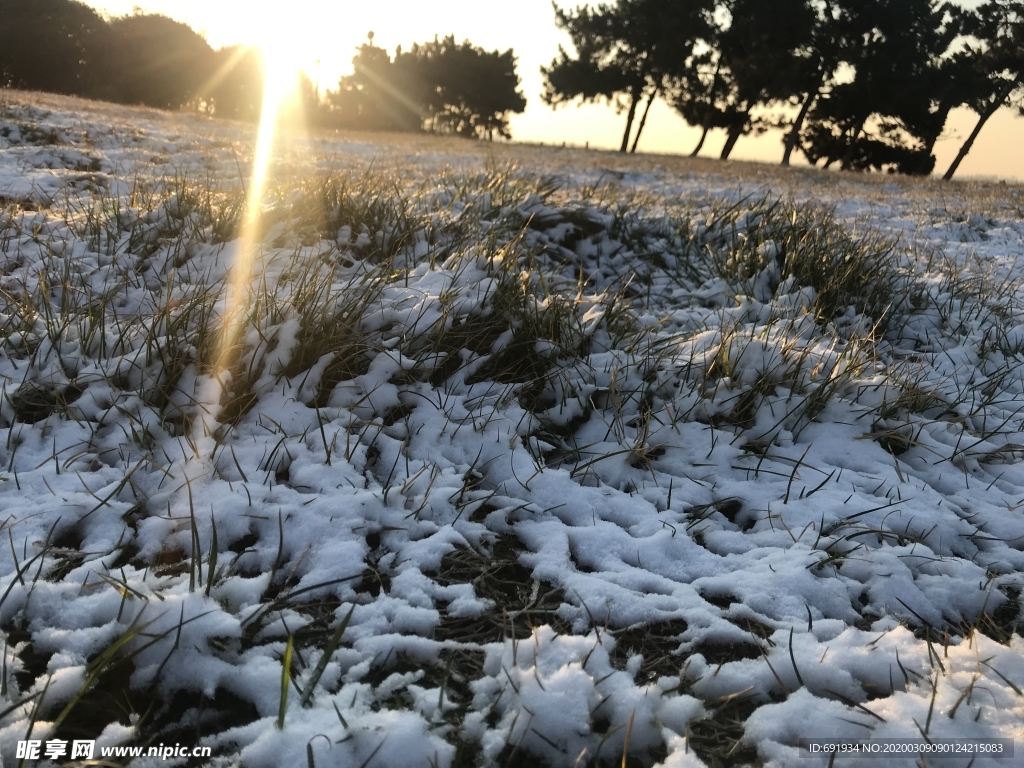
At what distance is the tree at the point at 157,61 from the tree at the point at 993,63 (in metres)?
31.6

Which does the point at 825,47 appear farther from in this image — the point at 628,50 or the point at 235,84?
the point at 235,84

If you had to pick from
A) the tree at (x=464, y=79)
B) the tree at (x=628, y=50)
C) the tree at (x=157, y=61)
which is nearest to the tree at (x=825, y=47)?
the tree at (x=628, y=50)

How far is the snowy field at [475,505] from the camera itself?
1220 mm

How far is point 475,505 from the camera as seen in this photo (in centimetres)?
191

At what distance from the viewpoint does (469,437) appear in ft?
7.31

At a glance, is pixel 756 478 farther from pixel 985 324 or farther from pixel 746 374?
pixel 985 324

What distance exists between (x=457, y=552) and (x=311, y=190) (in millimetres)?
3080

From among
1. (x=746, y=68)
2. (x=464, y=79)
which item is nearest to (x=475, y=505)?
(x=746, y=68)

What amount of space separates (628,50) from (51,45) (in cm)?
2404

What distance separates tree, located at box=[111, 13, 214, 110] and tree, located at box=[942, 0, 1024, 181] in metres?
31.6

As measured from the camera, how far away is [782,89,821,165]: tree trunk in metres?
23.9

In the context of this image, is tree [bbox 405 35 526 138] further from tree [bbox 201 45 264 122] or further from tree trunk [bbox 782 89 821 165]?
tree trunk [bbox 782 89 821 165]

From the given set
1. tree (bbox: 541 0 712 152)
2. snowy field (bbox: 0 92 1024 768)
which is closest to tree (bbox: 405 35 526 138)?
tree (bbox: 541 0 712 152)

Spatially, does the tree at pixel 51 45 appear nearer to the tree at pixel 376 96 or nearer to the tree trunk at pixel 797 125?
the tree at pixel 376 96
